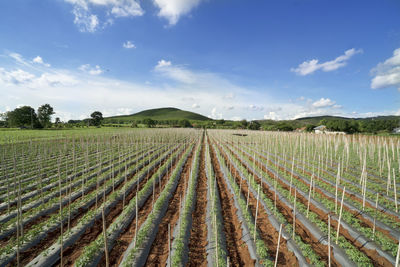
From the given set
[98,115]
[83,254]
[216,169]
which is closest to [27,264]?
[83,254]

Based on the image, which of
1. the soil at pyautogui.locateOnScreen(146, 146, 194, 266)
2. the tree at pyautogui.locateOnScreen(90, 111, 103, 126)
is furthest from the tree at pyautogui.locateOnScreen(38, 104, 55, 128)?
the soil at pyautogui.locateOnScreen(146, 146, 194, 266)

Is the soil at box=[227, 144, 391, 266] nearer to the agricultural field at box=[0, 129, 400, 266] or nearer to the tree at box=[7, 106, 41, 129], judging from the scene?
the agricultural field at box=[0, 129, 400, 266]

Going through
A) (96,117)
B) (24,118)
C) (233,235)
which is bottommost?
(233,235)

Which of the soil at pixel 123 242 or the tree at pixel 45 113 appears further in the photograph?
the tree at pixel 45 113

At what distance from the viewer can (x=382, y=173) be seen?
39.4ft

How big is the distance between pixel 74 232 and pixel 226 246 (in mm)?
5028

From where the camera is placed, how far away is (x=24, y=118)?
6438 cm

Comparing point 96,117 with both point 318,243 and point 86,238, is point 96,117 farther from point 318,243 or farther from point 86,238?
point 318,243

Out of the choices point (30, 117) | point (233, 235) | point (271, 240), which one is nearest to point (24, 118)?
point (30, 117)

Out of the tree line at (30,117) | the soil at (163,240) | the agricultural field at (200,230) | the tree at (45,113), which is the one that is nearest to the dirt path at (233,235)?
the agricultural field at (200,230)

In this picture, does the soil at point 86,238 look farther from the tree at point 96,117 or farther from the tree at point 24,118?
the tree at point 96,117

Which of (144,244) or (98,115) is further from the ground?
(98,115)

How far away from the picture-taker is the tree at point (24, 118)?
63.2 meters

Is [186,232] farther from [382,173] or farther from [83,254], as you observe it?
[382,173]
